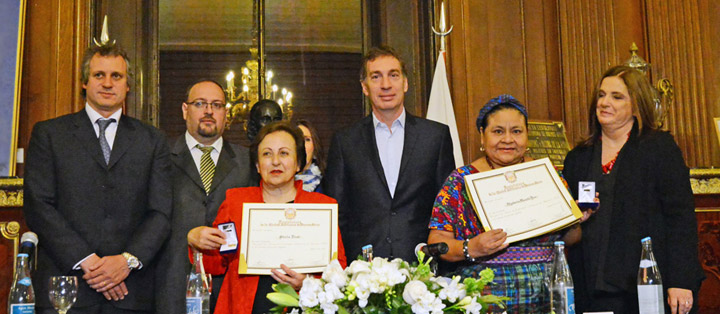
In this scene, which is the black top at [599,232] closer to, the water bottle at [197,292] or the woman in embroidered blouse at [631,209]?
the woman in embroidered blouse at [631,209]

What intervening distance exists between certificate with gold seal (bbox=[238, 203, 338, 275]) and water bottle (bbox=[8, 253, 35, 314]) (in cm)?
70

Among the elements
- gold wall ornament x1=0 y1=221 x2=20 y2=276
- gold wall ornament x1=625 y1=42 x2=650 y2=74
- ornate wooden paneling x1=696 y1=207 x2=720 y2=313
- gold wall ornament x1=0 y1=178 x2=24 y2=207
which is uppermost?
gold wall ornament x1=625 y1=42 x2=650 y2=74

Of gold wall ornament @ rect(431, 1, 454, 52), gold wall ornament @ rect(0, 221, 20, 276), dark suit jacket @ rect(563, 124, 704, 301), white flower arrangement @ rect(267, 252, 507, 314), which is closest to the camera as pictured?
white flower arrangement @ rect(267, 252, 507, 314)

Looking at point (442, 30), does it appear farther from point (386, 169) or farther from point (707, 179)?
point (386, 169)

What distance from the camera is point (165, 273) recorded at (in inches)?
131

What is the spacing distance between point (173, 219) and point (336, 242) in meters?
1.12

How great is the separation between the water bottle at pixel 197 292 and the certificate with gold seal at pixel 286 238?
0.14 metres

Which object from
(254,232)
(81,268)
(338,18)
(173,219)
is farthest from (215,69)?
(254,232)

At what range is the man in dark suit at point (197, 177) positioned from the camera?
3.33 meters

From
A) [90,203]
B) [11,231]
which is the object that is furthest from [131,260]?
[11,231]

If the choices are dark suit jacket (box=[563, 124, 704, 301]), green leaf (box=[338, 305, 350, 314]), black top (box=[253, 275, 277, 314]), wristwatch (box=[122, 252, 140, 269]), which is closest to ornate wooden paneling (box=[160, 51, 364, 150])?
wristwatch (box=[122, 252, 140, 269])

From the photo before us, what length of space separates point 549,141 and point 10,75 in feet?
12.2

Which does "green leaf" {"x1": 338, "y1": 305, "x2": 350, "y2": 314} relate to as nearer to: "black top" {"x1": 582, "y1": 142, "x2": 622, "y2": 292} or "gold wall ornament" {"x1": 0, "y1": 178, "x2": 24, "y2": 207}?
"black top" {"x1": 582, "y1": 142, "x2": 622, "y2": 292}

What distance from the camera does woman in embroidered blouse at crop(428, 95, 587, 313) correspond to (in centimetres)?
275
